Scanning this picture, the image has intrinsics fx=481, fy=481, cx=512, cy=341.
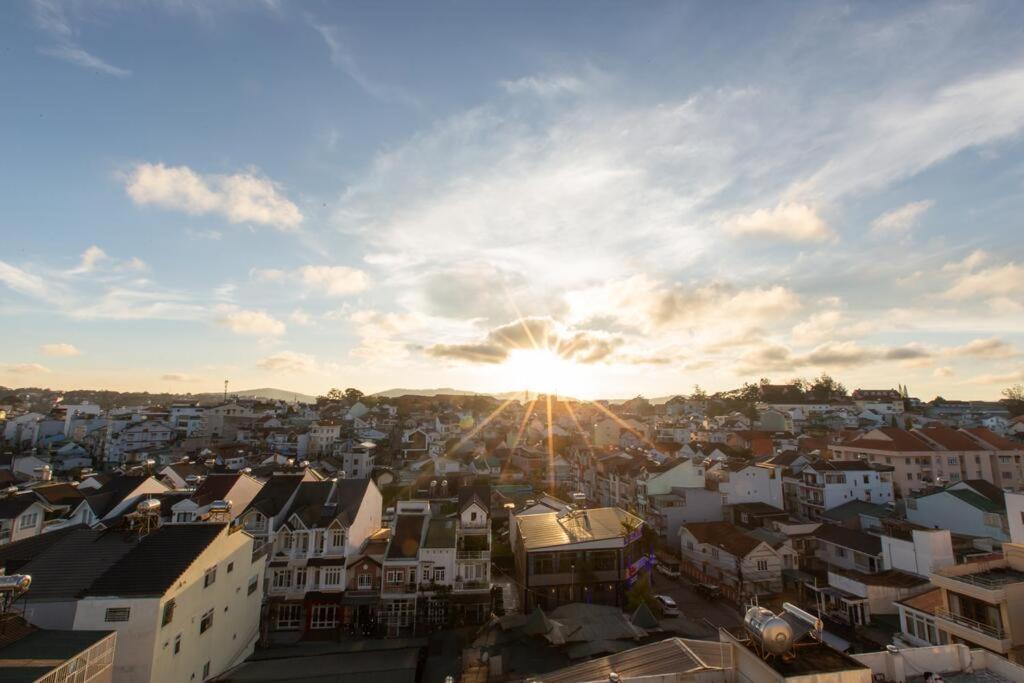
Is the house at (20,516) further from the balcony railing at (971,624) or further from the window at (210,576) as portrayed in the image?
the balcony railing at (971,624)

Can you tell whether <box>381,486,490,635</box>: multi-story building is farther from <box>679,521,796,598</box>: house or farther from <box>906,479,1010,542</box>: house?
<box>906,479,1010,542</box>: house

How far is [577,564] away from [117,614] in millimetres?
27170

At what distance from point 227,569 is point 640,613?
2277 cm

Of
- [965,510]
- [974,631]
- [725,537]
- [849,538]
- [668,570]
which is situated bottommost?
[668,570]

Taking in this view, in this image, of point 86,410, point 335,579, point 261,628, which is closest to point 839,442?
point 335,579

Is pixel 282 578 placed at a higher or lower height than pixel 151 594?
lower

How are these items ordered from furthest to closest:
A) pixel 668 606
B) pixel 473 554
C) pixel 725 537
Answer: pixel 725 537
pixel 668 606
pixel 473 554

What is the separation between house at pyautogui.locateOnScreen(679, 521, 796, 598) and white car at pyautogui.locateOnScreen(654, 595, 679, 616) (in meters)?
6.02

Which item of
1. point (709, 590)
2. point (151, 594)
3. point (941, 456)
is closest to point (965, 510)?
point (941, 456)

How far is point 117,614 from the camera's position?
62.2ft

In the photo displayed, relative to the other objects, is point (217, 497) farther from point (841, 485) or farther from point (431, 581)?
point (841, 485)

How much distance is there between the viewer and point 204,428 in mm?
108562

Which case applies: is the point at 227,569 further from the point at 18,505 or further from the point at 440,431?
the point at 440,431

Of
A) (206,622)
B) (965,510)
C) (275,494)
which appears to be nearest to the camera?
(206,622)
